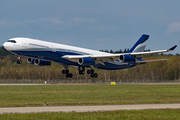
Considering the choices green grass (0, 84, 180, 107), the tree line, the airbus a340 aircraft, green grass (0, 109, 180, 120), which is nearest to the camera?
green grass (0, 109, 180, 120)

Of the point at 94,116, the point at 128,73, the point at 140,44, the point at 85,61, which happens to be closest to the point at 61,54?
the point at 85,61

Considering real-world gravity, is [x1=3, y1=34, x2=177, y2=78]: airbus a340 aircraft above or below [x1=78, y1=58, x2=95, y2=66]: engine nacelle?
above

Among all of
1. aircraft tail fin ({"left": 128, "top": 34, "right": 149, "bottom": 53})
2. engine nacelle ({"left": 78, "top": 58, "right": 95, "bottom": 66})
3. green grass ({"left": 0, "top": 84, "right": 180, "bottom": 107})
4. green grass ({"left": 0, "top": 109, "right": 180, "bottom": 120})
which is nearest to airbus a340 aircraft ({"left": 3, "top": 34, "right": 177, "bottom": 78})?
engine nacelle ({"left": 78, "top": 58, "right": 95, "bottom": 66})

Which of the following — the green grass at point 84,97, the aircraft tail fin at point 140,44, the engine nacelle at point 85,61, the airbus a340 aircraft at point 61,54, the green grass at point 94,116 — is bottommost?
the green grass at point 94,116

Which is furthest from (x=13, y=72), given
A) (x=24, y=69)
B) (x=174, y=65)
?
(x=174, y=65)

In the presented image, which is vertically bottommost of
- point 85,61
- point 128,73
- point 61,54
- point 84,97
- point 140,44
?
point 84,97

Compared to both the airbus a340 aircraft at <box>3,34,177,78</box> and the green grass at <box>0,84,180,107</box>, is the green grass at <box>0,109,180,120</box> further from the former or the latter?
the airbus a340 aircraft at <box>3,34,177,78</box>

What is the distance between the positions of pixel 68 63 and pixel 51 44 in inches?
249

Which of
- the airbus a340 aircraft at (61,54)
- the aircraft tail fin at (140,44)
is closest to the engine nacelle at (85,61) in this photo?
the airbus a340 aircraft at (61,54)

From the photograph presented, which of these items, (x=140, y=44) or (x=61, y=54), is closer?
(x=61, y=54)

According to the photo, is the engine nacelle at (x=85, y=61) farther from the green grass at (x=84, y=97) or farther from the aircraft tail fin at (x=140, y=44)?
the aircraft tail fin at (x=140, y=44)

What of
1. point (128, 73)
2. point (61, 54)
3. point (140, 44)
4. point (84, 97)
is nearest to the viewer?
point (84, 97)

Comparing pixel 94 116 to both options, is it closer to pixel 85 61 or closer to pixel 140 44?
pixel 85 61

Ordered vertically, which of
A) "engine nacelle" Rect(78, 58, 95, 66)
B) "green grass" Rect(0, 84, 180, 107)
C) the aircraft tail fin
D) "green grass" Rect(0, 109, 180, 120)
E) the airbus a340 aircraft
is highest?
the aircraft tail fin
